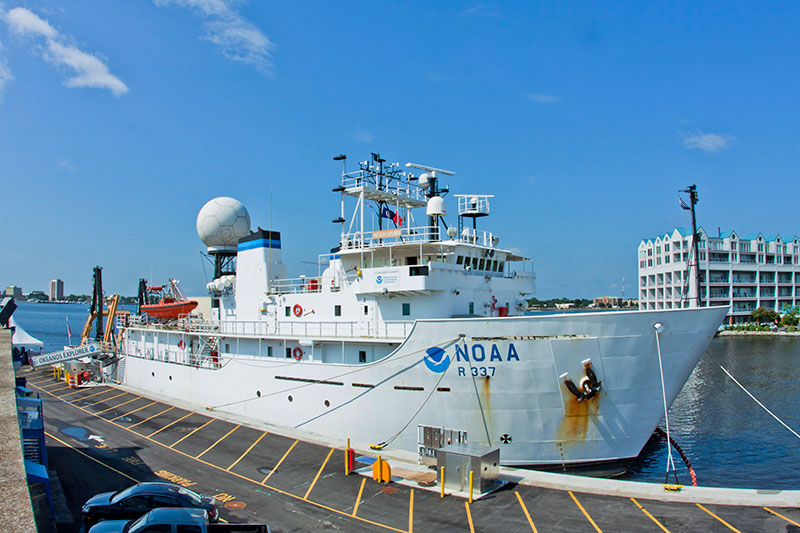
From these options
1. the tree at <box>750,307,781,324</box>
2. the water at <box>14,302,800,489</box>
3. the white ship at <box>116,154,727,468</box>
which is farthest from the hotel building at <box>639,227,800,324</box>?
the white ship at <box>116,154,727,468</box>

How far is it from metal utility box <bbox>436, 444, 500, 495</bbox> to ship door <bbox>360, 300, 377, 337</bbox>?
6.56 m

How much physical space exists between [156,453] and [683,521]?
1682 cm

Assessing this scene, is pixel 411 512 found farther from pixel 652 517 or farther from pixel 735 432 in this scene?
pixel 735 432

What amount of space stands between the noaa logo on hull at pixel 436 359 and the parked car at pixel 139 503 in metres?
7.37

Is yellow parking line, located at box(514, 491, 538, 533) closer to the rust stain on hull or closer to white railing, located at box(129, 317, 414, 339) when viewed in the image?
the rust stain on hull

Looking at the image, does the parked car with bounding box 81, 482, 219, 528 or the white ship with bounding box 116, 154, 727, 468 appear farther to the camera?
the white ship with bounding box 116, 154, 727, 468

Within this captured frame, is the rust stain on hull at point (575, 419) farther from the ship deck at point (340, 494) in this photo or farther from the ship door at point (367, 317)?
the ship door at point (367, 317)

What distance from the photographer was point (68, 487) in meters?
15.1

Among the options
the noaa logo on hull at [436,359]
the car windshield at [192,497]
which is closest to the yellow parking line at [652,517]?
the noaa logo on hull at [436,359]

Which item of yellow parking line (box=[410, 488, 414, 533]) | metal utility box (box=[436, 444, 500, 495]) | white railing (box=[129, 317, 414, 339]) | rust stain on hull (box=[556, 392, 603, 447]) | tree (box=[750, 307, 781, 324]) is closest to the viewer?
yellow parking line (box=[410, 488, 414, 533])

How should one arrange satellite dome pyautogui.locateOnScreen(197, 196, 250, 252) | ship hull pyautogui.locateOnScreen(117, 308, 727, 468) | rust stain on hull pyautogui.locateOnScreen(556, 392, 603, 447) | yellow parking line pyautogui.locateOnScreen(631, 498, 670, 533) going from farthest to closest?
satellite dome pyautogui.locateOnScreen(197, 196, 250, 252), rust stain on hull pyautogui.locateOnScreen(556, 392, 603, 447), ship hull pyautogui.locateOnScreen(117, 308, 727, 468), yellow parking line pyautogui.locateOnScreen(631, 498, 670, 533)

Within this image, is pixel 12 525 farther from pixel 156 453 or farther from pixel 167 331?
pixel 167 331

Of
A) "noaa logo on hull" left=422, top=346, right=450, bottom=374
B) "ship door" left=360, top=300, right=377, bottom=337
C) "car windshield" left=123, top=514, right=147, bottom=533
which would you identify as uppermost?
"ship door" left=360, top=300, right=377, bottom=337

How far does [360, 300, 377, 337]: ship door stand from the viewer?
19797mm
